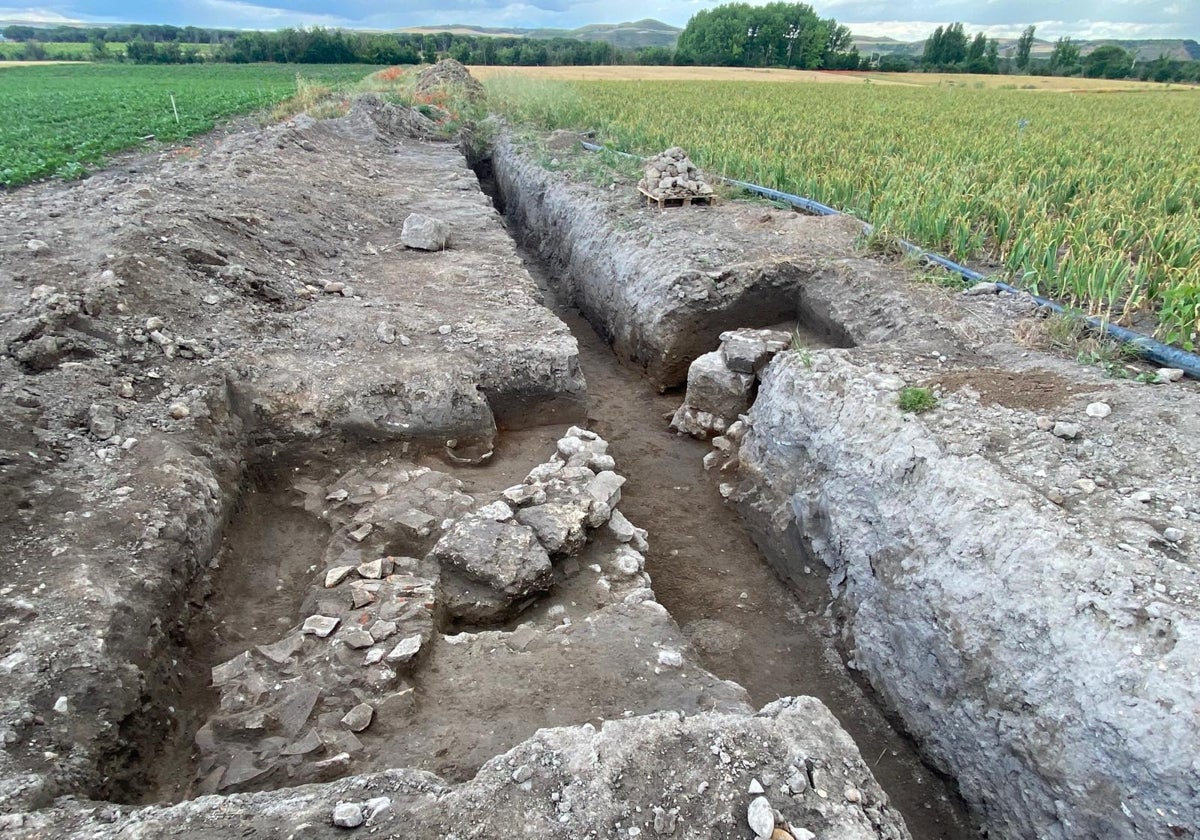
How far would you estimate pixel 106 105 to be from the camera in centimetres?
2056

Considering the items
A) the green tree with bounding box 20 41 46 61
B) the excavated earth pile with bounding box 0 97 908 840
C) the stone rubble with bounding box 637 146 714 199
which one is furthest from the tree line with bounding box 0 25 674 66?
the excavated earth pile with bounding box 0 97 908 840

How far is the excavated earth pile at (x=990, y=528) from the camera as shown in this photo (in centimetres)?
250

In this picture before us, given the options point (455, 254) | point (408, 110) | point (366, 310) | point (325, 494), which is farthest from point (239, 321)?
point (408, 110)

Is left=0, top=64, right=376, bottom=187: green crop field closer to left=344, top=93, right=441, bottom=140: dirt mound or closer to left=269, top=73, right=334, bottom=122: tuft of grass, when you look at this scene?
left=269, top=73, right=334, bottom=122: tuft of grass

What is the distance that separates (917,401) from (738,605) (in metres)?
1.73

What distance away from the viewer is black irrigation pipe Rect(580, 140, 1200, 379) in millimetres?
4059

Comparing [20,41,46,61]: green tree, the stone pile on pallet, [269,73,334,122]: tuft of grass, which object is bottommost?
the stone pile on pallet

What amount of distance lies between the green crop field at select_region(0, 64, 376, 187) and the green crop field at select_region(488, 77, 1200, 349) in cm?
895

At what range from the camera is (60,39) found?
5850cm

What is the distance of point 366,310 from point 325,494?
6.63 ft

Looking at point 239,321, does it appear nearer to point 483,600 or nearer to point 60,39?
point 483,600

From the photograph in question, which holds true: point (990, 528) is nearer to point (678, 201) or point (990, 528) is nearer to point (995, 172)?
point (678, 201)

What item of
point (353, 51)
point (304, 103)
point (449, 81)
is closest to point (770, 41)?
point (353, 51)

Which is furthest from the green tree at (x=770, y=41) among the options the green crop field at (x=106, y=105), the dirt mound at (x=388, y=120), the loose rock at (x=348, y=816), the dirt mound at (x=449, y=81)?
the loose rock at (x=348, y=816)
